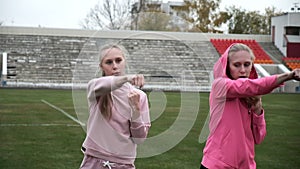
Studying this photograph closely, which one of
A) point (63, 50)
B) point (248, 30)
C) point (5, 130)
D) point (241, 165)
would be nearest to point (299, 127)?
point (5, 130)

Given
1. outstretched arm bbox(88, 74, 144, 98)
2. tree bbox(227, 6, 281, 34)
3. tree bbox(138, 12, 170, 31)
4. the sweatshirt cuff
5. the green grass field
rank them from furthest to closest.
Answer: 1. tree bbox(227, 6, 281, 34)
2. the green grass field
3. the sweatshirt cuff
4. tree bbox(138, 12, 170, 31)
5. outstretched arm bbox(88, 74, 144, 98)

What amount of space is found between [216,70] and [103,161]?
90cm

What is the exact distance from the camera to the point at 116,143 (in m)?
3.28

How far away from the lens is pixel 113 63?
3.19 meters

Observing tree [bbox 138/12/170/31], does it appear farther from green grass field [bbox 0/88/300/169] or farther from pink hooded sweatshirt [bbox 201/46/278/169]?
green grass field [bbox 0/88/300/169]

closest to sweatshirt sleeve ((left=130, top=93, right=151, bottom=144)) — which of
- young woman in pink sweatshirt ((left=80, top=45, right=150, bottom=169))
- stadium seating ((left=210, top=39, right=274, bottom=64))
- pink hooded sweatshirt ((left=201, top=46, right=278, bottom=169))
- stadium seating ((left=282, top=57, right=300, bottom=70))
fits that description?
young woman in pink sweatshirt ((left=80, top=45, right=150, bottom=169))

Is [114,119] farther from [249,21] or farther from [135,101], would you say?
[249,21]

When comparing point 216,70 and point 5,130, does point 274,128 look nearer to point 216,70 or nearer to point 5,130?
point 5,130

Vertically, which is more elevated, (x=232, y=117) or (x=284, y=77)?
(x=284, y=77)

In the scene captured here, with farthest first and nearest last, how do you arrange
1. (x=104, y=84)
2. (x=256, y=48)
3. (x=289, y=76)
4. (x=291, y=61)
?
(x=256, y=48)
(x=291, y=61)
(x=104, y=84)
(x=289, y=76)

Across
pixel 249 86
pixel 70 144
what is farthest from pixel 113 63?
pixel 70 144

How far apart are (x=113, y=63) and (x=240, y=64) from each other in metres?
0.80

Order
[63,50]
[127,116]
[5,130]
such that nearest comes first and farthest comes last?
1. [127,116]
2. [5,130]
3. [63,50]

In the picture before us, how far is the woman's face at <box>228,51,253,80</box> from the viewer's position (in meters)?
3.43
